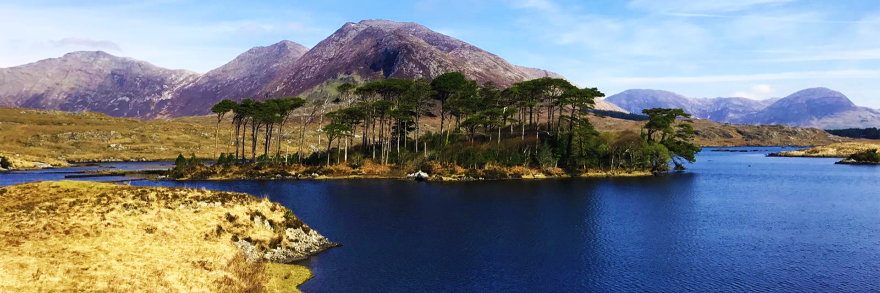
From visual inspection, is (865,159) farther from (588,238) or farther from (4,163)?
(4,163)

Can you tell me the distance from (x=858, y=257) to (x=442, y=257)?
36.2 meters

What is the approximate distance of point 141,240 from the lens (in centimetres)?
3647

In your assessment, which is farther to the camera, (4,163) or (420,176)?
(4,163)

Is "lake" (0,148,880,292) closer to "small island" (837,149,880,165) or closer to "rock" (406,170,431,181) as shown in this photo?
"rock" (406,170,431,181)

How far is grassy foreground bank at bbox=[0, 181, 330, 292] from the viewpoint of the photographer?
27.7m

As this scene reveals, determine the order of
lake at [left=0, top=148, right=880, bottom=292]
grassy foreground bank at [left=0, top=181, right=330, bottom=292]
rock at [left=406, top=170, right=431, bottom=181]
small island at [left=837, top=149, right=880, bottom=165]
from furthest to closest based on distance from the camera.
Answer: small island at [left=837, top=149, right=880, bottom=165] → rock at [left=406, top=170, right=431, bottom=181] → lake at [left=0, top=148, right=880, bottom=292] → grassy foreground bank at [left=0, top=181, right=330, bottom=292]

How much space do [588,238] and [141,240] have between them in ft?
130

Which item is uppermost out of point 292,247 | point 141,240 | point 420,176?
point 141,240

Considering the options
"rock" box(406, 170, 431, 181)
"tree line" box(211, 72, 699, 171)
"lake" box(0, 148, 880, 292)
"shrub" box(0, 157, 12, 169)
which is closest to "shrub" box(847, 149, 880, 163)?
"tree line" box(211, 72, 699, 171)

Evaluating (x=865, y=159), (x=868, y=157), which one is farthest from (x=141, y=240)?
(x=868, y=157)

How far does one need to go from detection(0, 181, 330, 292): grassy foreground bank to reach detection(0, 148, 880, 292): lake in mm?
4594

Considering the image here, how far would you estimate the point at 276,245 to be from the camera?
139 feet

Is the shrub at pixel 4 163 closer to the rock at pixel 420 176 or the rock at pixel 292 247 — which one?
the rock at pixel 420 176

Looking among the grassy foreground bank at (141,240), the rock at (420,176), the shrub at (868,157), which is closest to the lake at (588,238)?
the grassy foreground bank at (141,240)
